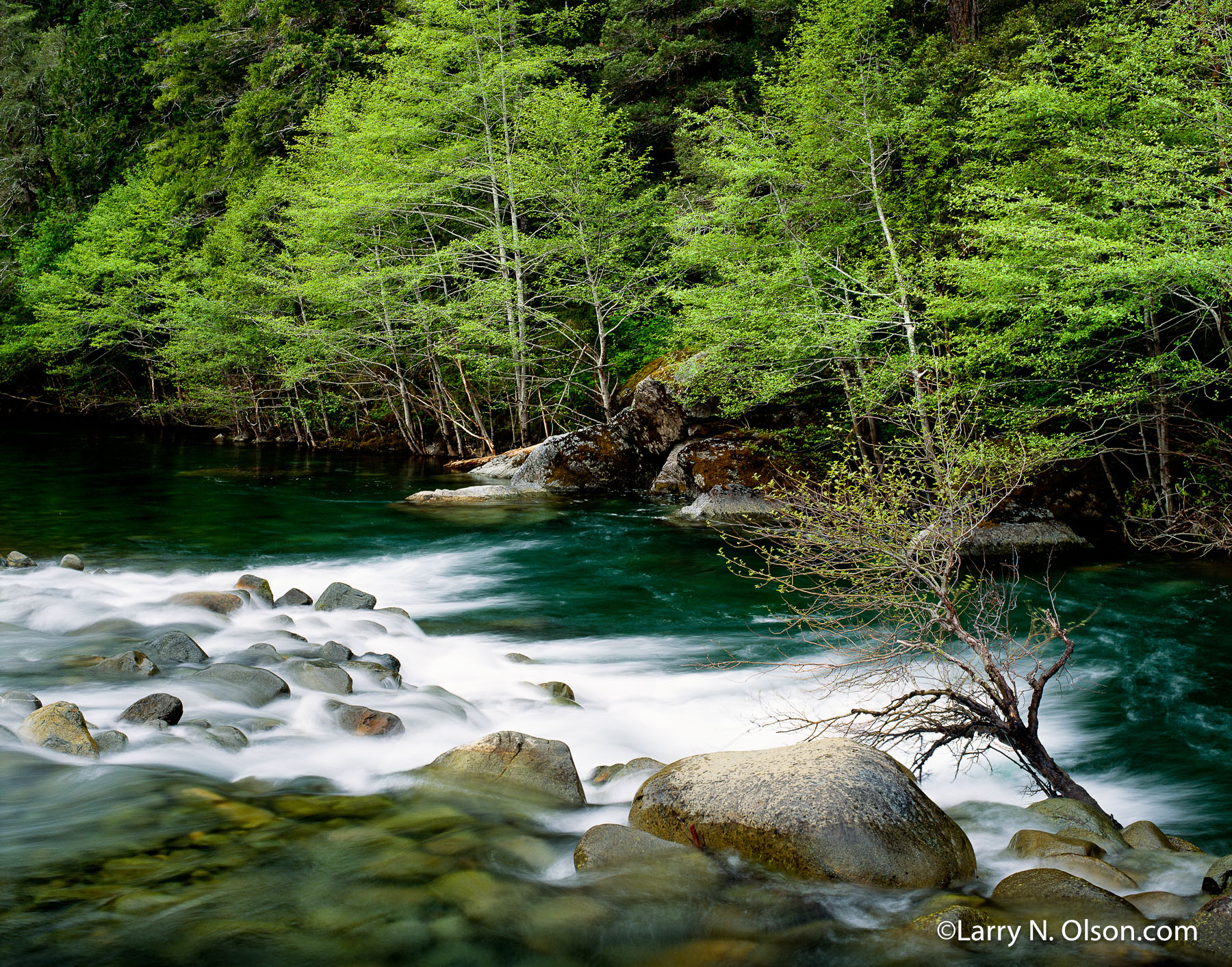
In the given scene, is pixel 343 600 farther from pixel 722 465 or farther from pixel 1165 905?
pixel 1165 905

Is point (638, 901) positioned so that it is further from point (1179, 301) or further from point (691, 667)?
point (1179, 301)

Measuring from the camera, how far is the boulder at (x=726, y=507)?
45.0 feet

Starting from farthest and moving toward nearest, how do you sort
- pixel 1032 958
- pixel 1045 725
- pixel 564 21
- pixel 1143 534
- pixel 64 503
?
pixel 564 21, pixel 64 503, pixel 1143 534, pixel 1045 725, pixel 1032 958

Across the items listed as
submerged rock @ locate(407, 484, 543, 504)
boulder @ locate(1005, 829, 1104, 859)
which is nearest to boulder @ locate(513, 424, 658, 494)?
submerged rock @ locate(407, 484, 543, 504)

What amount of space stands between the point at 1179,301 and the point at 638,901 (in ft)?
41.3

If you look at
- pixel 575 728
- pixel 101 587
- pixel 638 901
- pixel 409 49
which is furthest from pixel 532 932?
pixel 409 49

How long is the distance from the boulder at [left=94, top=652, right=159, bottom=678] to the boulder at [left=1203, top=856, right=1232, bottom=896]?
6.83m

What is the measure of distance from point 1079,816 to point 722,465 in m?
10.4

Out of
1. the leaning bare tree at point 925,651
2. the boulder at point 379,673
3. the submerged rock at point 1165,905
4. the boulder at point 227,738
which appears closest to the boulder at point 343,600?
the boulder at point 379,673

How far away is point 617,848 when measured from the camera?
3.98m

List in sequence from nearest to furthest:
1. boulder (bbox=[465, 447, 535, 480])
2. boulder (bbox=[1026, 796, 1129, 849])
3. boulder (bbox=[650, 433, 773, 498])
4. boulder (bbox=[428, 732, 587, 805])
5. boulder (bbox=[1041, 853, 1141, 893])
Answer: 1. boulder (bbox=[1041, 853, 1141, 893])
2. boulder (bbox=[1026, 796, 1129, 849])
3. boulder (bbox=[428, 732, 587, 805])
4. boulder (bbox=[650, 433, 773, 498])
5. boulder (bbox=[465, 447, 535, 480])

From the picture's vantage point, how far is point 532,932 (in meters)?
3.46

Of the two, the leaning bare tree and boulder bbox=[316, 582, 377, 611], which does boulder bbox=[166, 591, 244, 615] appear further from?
the leaning bare tree

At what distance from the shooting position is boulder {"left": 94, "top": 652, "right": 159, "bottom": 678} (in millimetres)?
6293
